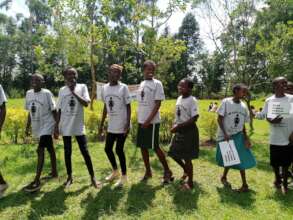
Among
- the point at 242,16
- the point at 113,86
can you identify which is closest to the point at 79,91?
the point at 113,86

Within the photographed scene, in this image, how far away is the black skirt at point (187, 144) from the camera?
4.85 meters

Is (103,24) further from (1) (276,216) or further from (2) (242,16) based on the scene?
(1) (276,216)

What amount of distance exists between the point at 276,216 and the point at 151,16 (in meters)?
5.90

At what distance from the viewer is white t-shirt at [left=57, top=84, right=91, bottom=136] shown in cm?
484

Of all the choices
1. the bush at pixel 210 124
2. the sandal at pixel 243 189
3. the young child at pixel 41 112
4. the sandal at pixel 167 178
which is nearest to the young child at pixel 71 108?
the young child at pixel 41 112

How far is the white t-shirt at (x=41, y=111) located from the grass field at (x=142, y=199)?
0.81 meters

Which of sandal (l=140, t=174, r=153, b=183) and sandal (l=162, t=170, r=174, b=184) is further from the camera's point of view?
sandal (l=140, t=174, r=153, b=183)

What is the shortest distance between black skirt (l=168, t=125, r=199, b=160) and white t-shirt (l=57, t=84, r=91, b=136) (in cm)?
135

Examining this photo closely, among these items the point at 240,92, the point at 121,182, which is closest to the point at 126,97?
the point at 121,182

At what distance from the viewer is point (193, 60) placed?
56.6 meters

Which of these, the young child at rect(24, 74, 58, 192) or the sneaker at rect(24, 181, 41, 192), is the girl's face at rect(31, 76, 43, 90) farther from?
the sneaker at rect(24, 181, 41, 192)

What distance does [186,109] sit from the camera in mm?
4848

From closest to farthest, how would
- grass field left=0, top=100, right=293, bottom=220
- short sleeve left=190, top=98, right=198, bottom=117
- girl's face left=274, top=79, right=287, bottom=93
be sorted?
grass field left=0, top=100, right=293, bottom=220
short sleeve left=190, top=98, right=198, bottom=117
girl's face left=274, top=79, right=287, bottom=93

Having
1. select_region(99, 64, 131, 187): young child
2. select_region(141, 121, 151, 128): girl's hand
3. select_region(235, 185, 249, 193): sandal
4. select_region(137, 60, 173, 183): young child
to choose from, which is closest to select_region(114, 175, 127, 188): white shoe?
select_region(99, 64, 131, 187): young child
